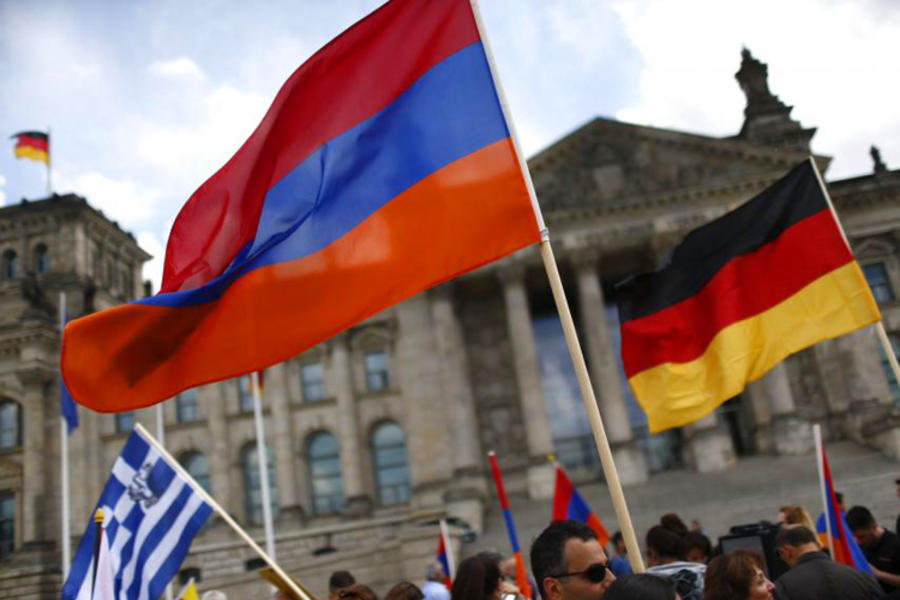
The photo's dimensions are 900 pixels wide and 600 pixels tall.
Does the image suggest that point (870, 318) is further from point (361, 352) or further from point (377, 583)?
point (361, 352)

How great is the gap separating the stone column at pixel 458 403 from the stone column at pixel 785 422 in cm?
1230

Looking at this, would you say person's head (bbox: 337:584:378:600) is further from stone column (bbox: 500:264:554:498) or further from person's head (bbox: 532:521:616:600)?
stone column (bbox: 500:264:554:498)

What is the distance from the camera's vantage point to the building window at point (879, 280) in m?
40.3

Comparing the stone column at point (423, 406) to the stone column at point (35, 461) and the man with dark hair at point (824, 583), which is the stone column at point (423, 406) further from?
the man with dark hair at point (824, 583)

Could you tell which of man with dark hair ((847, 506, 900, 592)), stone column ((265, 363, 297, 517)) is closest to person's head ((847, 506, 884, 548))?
man with dark hair ((847, 506, 900, 592))

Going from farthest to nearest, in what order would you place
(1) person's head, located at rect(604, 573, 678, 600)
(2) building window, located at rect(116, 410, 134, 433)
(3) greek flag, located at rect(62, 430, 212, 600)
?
(2) building window, located at rect(116, 410, 134, 433)
(3) greek flag, located at rect(62, 430, 212, 600)
(1) person's head, located at rect(604, 573, 678, 600)

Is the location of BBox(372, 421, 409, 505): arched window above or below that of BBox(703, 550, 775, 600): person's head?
above

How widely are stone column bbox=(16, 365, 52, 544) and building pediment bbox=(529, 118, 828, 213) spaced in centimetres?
2527

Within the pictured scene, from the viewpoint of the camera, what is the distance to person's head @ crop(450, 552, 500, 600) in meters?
5.07

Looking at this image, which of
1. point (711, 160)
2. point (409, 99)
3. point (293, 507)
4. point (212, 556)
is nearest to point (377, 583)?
point (212, 556)

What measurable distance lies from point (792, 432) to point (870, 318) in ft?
91.1

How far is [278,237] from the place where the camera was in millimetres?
6469

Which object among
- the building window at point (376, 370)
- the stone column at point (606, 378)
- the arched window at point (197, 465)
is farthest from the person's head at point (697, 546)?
the arched window at point (197, 465)

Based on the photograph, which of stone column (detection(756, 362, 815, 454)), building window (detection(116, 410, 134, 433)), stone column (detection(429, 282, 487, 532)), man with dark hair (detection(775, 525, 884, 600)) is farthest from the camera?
building window (detection(116, 410, 134, 433))
